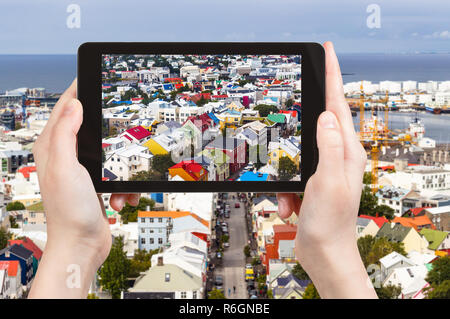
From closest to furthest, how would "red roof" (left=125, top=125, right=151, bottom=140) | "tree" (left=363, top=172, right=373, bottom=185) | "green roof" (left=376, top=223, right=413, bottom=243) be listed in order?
"red roof" (left=125, top=125, right=151, bottom=140)
"green roof" (left=376, top=223, right=413, bottom=243)
"tree" (left=363, top=172, right=373, bottom=185)

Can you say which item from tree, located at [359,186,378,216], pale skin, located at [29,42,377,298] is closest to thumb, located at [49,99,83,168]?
pale skin, located at [29,42,377,298]

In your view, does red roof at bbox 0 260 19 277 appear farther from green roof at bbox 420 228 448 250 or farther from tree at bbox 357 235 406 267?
green roof at bbox 420 228 448 250

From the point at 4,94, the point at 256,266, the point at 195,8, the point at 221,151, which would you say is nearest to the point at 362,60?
the point at 195,8

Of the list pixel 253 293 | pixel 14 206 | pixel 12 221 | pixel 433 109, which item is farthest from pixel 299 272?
pixel 433 109

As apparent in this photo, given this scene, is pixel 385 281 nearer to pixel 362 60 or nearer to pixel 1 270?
pixel 1 270

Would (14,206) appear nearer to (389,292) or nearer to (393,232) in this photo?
(393,232)

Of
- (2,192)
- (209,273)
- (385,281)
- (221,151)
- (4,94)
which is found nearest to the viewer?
(221,151)
